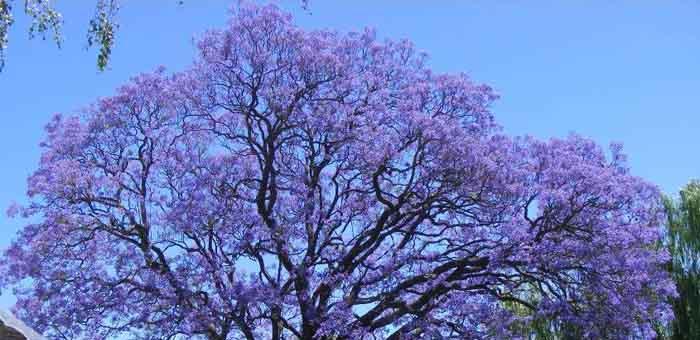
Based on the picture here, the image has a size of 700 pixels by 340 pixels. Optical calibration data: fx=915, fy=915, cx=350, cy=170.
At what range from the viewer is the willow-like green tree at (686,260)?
24.2 meters

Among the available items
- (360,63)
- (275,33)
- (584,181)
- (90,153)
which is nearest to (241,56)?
(275,33)

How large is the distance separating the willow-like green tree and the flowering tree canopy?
6207mm

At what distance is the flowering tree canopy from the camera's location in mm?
18203

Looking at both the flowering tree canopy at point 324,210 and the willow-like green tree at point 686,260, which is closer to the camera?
the flowering tree canopy at point 324,210

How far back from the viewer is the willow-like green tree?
79.3 ft

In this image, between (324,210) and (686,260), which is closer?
(324,210)

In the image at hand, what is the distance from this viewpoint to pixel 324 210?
1942 cm

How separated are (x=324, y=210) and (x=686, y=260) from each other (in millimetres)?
10997

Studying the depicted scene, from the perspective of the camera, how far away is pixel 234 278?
61.0 ft

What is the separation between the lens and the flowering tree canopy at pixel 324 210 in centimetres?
1820

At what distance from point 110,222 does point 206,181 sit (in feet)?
7.45

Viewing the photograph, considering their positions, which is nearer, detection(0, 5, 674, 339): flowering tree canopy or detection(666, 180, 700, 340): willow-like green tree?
detection(0, 5, 674, 339): flowering tree canopy

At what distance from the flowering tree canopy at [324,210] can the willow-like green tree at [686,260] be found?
6207 mm

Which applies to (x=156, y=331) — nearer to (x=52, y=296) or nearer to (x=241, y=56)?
(x=52, y=296)
